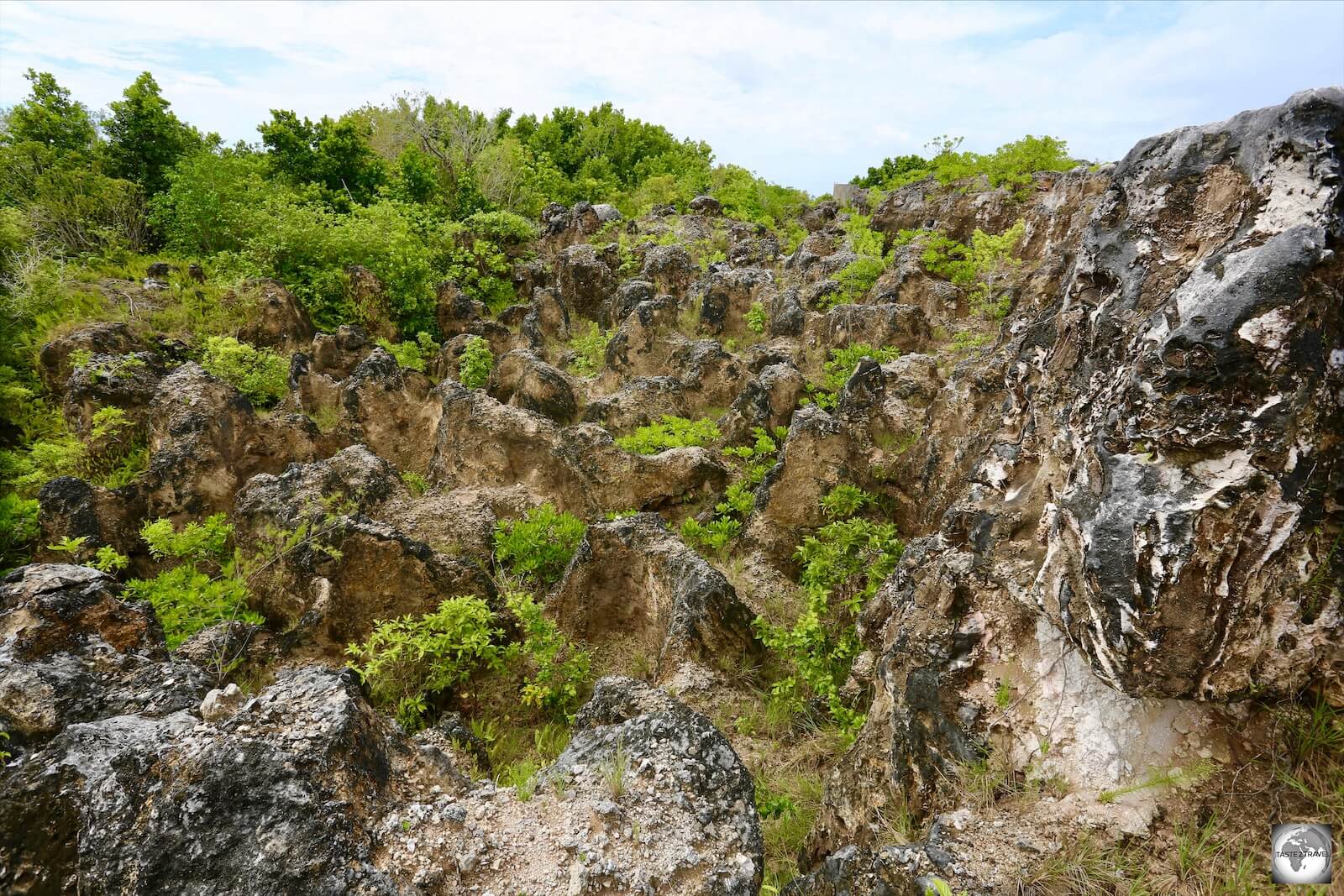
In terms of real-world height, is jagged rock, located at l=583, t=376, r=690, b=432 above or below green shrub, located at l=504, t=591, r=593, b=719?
above

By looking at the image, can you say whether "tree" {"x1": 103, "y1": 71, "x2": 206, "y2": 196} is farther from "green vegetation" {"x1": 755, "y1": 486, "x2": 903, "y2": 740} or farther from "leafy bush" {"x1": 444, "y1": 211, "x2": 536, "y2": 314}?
"green vegetation" {"x1": 755, "y1": 486, "x2": 903, "y2": 740}

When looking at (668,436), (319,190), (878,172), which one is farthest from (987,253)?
(878,172)

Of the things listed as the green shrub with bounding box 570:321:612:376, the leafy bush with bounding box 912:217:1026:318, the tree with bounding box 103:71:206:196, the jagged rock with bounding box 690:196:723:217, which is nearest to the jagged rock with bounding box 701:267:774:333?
the green shrub with bounding box 570:321:612:376

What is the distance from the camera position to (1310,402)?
2.44 metres

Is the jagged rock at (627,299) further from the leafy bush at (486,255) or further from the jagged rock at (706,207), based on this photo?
the jagged rock at (706,207)

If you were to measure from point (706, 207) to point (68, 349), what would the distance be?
19.2m

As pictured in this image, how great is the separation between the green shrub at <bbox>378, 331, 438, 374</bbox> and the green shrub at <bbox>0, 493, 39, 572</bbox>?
5.92 metres

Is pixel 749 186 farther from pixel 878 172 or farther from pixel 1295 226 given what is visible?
pixel 1295 226

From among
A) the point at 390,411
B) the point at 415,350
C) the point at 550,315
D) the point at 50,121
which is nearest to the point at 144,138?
the point at 50,121

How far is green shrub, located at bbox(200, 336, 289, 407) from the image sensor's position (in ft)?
38.6

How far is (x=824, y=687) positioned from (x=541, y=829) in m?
2.99

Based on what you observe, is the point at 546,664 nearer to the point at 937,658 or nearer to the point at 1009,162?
the point at 937,658

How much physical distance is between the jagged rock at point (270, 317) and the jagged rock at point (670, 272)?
8.57 m

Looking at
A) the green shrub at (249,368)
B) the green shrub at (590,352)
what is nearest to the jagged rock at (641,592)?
the green shrub at (590,352)
